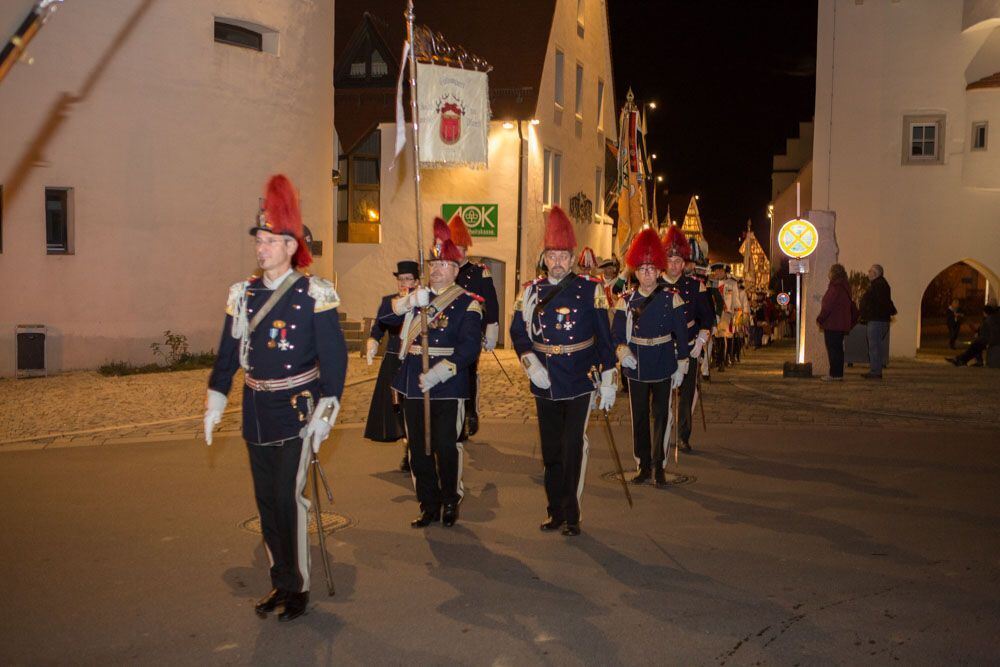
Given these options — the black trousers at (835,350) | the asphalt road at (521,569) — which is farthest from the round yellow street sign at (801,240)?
the asphalt road at (521,569)

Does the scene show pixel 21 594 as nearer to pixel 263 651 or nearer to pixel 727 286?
pixel 263 651

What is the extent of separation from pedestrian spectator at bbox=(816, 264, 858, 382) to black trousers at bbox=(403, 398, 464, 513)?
13.2 meters

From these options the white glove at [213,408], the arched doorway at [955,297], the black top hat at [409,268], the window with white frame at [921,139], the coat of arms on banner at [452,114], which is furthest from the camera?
the arched doorway at [955,297]

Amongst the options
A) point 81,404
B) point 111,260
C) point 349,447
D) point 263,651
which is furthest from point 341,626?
point 111,260

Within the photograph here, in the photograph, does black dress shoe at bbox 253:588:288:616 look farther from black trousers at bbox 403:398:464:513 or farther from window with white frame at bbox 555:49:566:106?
window with white frame at bbox 555:49:566:106

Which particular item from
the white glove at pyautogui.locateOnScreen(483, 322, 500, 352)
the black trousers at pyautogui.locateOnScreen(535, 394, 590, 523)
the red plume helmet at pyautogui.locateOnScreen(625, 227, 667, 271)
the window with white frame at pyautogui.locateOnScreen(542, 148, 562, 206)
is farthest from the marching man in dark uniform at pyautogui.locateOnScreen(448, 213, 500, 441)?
the window with white frame at pyautogui.locateOnScreen(542, 148, 562, 206)

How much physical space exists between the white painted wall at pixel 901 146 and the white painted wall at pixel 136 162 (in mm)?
16397

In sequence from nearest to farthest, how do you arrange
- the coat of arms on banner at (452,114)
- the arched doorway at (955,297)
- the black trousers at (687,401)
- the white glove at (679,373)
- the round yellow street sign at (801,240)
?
the white glove at (679,373), the black trousers at (687,401), the round yellow street sign at (801,240), the coat of arms on banner at (452,114), the arched doorway at (955,297)

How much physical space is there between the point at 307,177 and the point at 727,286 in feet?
30.4

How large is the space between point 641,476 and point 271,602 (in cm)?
446

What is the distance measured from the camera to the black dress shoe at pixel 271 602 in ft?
19.1

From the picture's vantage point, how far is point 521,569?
22.1 ft

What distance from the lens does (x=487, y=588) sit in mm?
6324

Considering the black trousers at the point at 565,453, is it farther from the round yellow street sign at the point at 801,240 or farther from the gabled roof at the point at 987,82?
the gabled roof at the point at 987,82
